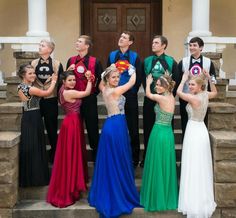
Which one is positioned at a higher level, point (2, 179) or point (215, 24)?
point (215, 24)

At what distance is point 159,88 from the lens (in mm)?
5090

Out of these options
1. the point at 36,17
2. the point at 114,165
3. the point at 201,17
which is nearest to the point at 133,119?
the point at 114,165

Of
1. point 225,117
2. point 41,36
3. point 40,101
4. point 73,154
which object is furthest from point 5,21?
point 225,117

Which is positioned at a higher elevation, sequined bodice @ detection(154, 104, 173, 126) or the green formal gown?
sequined bodice @ detection(154, 104, 173, 126)

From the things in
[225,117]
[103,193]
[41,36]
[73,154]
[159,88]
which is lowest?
[103,193]

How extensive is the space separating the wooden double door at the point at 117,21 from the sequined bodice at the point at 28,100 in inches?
169

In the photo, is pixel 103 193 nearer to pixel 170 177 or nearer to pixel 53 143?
pixel 170 177

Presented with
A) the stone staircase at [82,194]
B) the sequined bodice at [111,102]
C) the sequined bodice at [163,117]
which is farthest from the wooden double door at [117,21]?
the sequined bodice at [163,117]

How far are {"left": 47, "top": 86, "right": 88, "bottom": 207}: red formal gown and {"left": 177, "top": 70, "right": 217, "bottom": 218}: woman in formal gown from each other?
119 cm

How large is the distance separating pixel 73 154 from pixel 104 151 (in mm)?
400

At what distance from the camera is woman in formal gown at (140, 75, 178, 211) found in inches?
199

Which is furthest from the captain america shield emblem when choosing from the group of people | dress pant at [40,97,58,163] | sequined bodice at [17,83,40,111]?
sequined bodice at [17,83,40,111]

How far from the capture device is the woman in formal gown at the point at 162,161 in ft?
16.6

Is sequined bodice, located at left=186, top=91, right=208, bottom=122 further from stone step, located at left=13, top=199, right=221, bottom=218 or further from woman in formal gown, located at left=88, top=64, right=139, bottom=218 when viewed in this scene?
stone step, located at left=13, top=199, right=221, bottom=218
